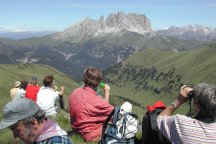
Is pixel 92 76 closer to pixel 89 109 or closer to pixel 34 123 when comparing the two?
pixel 89 109

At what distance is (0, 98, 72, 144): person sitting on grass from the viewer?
6.06 meters

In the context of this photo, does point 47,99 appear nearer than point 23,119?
No

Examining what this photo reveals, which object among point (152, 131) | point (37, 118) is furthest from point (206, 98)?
point (37, 118)

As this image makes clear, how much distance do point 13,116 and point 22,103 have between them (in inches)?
10.9

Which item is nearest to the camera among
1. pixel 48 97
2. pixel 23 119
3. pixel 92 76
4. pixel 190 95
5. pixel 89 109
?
pixel 23 119

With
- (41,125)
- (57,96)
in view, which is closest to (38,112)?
(41,125)

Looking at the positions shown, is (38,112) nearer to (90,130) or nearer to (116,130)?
(116,130)

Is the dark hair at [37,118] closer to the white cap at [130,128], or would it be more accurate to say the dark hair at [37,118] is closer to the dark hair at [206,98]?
the dark hair at [206,98]

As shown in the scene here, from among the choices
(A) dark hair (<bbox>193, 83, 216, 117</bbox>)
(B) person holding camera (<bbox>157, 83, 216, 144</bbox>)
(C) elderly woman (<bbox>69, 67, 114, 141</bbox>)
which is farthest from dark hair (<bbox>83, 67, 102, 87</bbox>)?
(A) dark hair (<bbox>193, 83, 216, 117</bbox>)

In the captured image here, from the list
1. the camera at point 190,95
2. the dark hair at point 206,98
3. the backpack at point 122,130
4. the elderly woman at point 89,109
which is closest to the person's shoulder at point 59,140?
the dark hair at point 206,98

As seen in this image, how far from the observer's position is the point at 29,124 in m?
6.14

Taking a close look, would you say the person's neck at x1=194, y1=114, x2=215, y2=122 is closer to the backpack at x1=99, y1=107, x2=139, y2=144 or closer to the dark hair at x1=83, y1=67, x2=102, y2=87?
the backpack at x1=99, y1=107, x2=139, y2=144

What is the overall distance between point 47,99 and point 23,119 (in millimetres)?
12608

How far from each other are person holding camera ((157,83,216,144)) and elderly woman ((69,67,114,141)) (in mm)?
3847
